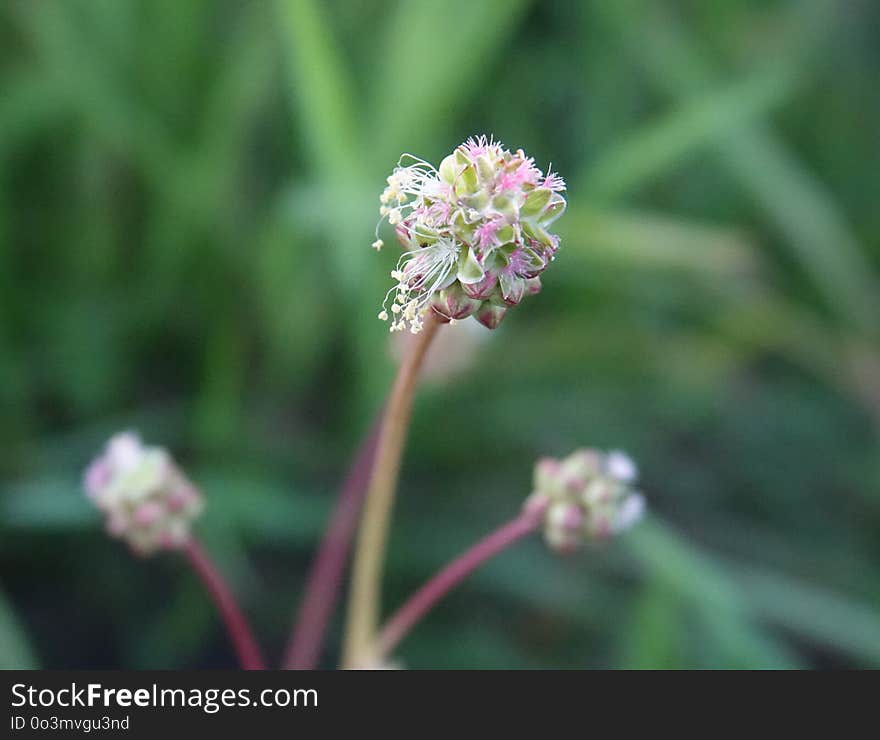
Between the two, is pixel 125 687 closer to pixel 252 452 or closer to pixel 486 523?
pixel 252 452

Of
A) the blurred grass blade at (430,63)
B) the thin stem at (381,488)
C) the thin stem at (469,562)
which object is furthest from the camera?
the blurred grass blade at (430,63)

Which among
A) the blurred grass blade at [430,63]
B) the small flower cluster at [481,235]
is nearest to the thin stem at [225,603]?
the small flower cluster at [481,235]

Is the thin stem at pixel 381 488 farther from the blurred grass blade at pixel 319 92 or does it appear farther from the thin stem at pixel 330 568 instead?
the blurred grass blade at pixel 319 92

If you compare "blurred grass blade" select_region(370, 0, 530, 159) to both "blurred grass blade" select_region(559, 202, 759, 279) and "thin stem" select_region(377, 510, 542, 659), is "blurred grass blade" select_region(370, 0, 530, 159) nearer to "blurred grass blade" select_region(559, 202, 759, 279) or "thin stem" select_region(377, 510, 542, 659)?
"blurred grass blade" select_region(559, 202, 759, 279)

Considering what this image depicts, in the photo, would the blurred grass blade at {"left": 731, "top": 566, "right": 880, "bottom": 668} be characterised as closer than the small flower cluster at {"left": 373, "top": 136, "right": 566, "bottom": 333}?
No

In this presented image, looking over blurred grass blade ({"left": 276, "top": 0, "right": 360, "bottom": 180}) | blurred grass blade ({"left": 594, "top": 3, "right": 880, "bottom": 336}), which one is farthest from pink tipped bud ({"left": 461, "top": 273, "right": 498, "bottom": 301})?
blurred grass blade ({"left": 594, "top": 3, "right": 880, "bottom": 336})

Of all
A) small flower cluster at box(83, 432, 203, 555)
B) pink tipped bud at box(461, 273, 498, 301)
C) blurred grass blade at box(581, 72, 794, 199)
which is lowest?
pink tipped bud at box(461, 273, 498, 301)
